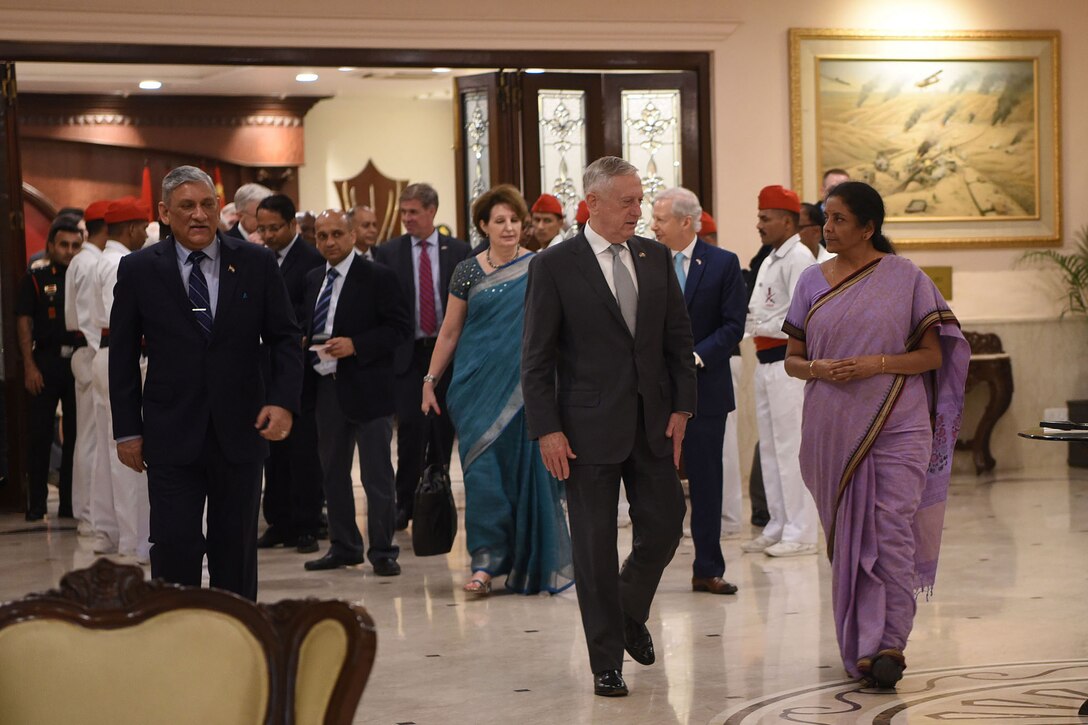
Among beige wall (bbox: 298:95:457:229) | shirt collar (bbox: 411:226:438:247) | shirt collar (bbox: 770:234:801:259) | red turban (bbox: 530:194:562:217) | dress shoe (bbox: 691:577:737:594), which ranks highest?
beige wall (bbox: 298:95:457:229)

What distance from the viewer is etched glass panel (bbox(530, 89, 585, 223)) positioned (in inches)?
382

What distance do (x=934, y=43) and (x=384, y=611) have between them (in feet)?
20.2

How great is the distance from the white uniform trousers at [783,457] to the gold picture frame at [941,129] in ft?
9.54

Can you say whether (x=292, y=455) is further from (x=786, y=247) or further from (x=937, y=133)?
(x=937, y=133)

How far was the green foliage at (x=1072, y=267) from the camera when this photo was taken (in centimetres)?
1024

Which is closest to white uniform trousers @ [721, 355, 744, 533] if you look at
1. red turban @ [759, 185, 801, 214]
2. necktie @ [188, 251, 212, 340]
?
red turban @ [759, 185, 801, 214]

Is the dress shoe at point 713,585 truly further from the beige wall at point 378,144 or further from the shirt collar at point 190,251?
the beige wall at point 378,144

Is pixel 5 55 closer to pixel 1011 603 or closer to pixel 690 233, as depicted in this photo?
pixel 690 233

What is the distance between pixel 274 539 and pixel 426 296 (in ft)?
5.23

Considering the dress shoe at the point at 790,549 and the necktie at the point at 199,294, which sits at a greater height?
the necktie at the point at 199,294

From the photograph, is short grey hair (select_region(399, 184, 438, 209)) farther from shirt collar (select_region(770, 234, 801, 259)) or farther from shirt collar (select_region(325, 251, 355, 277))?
shirt collar (select_region(770, 234, 801, 259))

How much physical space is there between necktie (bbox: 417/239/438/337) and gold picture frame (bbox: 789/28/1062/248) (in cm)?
290

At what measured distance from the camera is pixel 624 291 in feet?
15.5

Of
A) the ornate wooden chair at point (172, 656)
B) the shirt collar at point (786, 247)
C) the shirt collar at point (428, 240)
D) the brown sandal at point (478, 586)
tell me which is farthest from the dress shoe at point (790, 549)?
the ornate wooden chair at point (172, 656)
